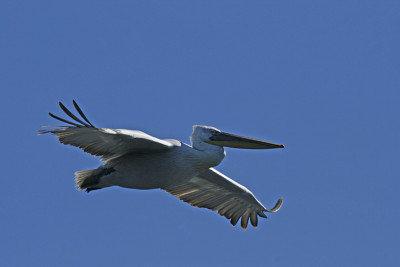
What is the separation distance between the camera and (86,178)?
32.6ft

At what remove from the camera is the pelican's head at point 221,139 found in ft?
33.1

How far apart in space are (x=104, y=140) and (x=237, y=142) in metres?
2.20

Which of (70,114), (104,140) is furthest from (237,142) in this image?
(70,114)

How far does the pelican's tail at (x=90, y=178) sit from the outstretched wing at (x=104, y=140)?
201 millimetres

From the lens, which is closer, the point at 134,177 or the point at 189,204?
the point at 134,177

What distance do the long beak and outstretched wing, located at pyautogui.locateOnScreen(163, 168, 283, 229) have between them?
1.18 meters

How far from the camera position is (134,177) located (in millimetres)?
9586

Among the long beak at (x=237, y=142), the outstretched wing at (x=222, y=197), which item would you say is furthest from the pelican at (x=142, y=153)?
the outstretched wing at (x=222, y=197)

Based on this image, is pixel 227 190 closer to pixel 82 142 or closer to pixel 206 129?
pixel 206 129

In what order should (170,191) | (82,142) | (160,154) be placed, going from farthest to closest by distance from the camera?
(170,191) < (160,154) < (82,142)

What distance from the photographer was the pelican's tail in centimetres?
973

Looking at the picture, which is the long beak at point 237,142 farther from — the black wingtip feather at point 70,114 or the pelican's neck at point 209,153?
→ the black wingtip feather at point 70,114

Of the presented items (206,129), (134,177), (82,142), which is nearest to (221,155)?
(206,129)

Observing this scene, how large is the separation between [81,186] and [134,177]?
94 cm
